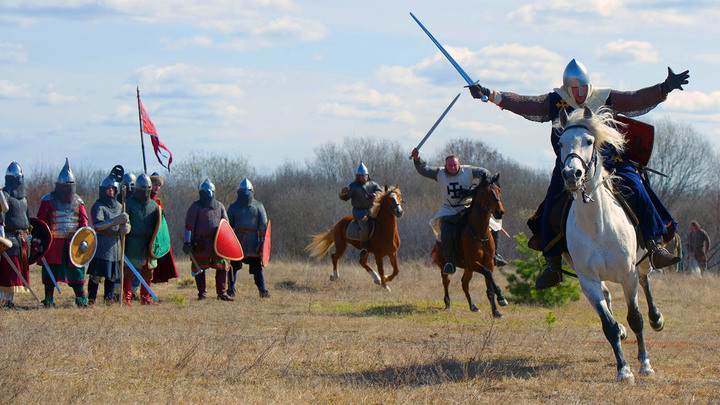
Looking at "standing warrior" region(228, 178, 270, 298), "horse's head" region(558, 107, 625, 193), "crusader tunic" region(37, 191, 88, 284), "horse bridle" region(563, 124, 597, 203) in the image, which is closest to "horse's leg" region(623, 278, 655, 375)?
"horse bridle" region(563, 124, 597, 203)

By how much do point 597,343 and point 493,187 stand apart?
315 centimetres

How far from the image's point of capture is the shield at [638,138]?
24.1ft

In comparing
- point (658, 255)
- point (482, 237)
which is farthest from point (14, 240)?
point (658, 255)

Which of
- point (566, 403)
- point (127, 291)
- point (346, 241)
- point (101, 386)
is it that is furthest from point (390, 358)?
point (346, 241)

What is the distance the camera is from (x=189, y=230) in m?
13.1

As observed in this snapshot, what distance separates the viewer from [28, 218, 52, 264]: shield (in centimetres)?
1160

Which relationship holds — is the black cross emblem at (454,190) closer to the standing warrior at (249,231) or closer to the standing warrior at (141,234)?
the standing warrior at (249,231)

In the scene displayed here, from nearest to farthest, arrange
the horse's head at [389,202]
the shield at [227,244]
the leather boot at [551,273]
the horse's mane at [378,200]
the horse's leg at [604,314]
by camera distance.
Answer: the horse's leg at [604,314] < the leather boot at [551,273] < the shield at [227,244] < the horse's head at [389,202] < the horse's mane at [378,200]

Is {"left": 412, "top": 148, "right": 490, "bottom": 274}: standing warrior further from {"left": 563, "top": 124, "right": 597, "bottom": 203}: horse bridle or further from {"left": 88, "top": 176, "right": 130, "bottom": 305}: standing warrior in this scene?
{"left": 563, "top": 124, "right": 597, "bottom": 203}: horse bridle

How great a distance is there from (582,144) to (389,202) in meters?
9.56

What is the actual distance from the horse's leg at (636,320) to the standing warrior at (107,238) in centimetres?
752

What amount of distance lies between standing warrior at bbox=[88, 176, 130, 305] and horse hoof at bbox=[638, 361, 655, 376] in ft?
25.2

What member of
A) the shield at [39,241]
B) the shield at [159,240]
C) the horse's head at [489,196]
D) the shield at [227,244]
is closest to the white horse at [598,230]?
the horse's head at [489,196]

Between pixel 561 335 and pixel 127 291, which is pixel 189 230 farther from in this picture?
pixel 561 335
